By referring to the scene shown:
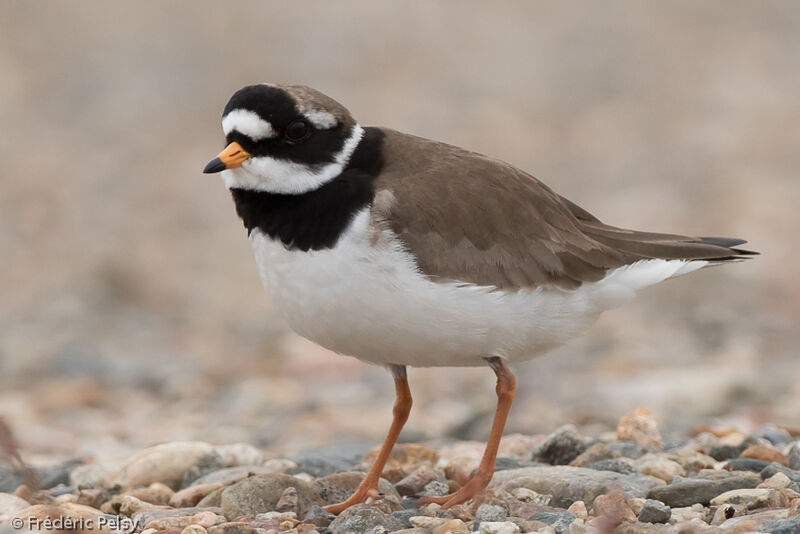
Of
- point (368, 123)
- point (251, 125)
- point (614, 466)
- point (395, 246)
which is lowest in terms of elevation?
point (614, 466)

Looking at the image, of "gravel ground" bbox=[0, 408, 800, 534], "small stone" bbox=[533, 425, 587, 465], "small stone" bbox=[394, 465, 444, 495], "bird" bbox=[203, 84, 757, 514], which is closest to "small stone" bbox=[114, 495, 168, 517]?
"gravel ground" bbox=[0, 408, 800, 534]

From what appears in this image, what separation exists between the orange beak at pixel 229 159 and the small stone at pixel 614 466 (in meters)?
2.51

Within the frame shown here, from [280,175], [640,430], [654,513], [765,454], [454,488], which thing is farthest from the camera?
[640,430]

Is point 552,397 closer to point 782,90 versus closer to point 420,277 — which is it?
point 420,277

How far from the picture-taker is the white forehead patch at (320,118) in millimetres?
6039

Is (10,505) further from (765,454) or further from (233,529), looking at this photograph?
(765,454)

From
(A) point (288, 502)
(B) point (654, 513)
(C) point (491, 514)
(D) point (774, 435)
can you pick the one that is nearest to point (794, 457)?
(D) point (774, 435)

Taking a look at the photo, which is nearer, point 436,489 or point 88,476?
point 436,489

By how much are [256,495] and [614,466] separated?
1.96 m

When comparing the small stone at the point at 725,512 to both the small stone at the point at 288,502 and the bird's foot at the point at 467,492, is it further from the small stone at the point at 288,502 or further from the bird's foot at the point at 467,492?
the small stone at the point at 288,502

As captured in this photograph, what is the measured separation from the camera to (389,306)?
5715 millimetres

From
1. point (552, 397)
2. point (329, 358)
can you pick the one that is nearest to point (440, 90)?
point (329, 358)

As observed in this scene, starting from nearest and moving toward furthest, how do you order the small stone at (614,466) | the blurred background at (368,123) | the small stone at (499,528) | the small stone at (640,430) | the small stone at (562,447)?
the small stone at (499,528)
the small stone at (614,466)
the small stone at (562,447)
the small stone at (640,430)
the blurred background at (368,123)

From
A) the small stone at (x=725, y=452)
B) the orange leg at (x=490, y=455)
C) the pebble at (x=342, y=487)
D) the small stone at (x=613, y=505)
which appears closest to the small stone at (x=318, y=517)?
the pebble at (x=342, y=487)
